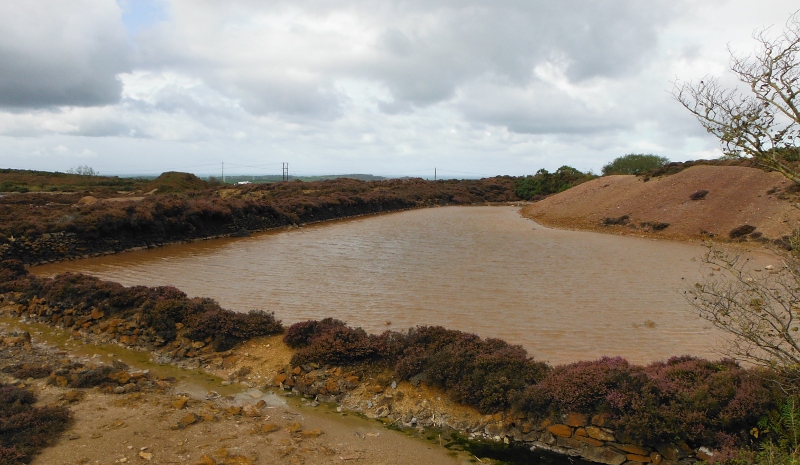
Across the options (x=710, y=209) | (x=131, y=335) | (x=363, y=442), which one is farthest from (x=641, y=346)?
(x=710, y=209)

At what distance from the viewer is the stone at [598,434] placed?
6.55 metres

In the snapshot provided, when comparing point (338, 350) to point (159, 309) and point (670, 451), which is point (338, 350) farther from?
point (670, 451)

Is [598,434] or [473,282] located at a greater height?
[473,282]

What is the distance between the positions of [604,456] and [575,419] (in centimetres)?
54

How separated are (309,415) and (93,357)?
16.5 ft

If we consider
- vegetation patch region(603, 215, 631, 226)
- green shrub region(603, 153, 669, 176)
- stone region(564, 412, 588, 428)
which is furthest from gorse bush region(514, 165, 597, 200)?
stone region(564, 412, 588, 428)

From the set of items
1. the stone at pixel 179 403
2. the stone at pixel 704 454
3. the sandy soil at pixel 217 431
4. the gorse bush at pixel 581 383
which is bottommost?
the sandy soil at pixel 217 431

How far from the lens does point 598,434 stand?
21.7 ft

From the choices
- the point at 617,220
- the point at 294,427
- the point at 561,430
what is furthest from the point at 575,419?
the point at 617,220

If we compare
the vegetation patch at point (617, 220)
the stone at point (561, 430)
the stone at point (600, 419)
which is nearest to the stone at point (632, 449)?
the stone at point (600, 419)

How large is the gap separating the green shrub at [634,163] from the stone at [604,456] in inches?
2303

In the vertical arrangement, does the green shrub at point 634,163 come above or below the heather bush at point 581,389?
above

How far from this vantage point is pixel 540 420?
6.94m

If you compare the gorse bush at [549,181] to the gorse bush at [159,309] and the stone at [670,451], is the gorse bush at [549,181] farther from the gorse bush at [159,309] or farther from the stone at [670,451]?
the stone at [670,451]
